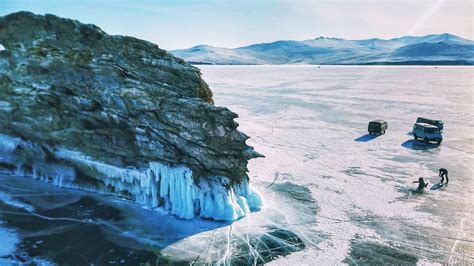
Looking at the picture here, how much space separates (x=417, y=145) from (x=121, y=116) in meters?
33.7

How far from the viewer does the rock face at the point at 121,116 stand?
2547 cm

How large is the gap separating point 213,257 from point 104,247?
619cm

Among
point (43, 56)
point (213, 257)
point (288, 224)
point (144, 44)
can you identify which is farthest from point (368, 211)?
point (43, 56)

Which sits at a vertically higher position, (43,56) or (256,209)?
(43,56)

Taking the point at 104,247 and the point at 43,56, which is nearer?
the point at 104,247

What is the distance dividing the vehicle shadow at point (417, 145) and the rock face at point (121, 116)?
24.3 metres

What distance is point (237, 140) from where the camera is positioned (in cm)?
2605

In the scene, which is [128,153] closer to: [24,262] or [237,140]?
[237,140]

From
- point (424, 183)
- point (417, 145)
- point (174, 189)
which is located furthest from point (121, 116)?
point (417, 145)

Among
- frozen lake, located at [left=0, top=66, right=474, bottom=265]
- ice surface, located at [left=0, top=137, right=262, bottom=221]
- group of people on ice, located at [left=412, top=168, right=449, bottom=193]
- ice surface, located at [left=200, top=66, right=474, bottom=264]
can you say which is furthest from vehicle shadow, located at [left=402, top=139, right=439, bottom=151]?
ice surface, located at [left=0, top=137, right=262, bottom=221]

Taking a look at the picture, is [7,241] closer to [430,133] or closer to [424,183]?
[424,183]

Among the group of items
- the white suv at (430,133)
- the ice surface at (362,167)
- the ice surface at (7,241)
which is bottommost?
the ice surface at (7,241)

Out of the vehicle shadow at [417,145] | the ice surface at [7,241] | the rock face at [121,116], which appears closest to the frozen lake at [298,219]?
the ice surface at [7,241]

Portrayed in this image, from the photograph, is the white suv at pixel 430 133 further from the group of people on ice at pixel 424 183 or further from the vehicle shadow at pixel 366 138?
the group of people on ice at pixel 424 183
